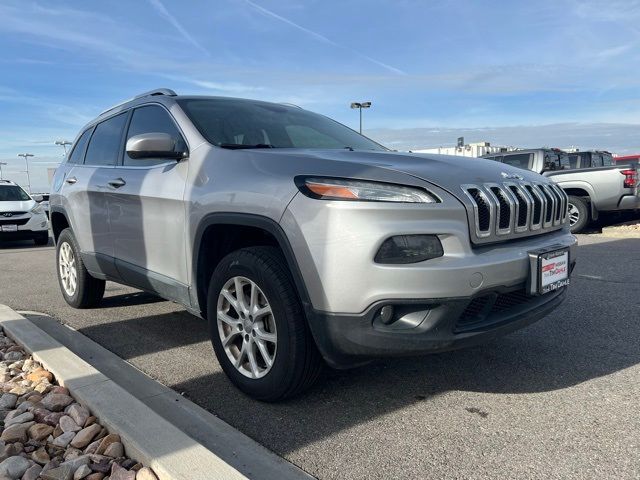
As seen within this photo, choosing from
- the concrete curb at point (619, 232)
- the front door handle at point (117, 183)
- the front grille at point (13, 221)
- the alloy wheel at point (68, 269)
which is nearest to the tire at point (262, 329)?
the front door handle at point (117, 183)

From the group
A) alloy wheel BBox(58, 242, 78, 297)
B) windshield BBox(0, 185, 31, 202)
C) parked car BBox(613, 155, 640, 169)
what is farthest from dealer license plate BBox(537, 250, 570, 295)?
windshield BBox(0, 185, 31, 202)

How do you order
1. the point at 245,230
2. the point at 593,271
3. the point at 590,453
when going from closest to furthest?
the point at 590,453 → the point at 245,230 → the point at 593,271

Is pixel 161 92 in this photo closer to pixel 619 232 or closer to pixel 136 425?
pixel 136 425

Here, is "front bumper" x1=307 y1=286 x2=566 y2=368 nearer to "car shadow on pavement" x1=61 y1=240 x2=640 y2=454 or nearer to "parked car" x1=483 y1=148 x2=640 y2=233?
"car shadow on pavement" x1=61 y1=240 x2=640 y2=454

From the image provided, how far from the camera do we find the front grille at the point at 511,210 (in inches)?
101

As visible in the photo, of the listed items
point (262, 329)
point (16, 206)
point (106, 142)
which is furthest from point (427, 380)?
point (16, 206)

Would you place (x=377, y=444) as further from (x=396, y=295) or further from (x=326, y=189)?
(x=326, y=189)

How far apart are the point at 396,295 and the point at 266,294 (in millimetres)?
702

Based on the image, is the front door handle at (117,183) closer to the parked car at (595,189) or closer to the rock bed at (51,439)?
the rock bed at (51,439)

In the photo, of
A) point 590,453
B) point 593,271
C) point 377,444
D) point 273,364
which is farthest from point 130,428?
point 593,271

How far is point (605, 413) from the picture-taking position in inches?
106

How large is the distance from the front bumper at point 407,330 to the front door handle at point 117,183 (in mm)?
2178

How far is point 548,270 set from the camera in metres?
2.76

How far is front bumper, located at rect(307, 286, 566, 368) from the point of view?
2.41 m
